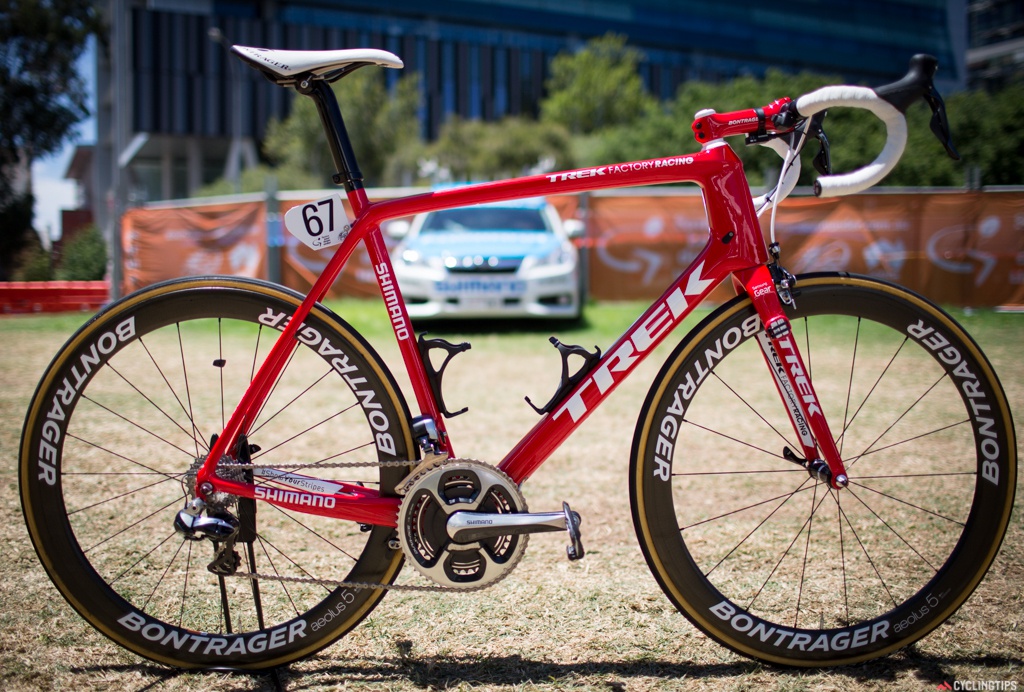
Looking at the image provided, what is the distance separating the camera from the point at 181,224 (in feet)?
44.4

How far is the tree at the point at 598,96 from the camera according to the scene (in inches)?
1796

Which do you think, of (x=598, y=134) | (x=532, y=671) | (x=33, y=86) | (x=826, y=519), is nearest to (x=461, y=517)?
(x=532, y=671)

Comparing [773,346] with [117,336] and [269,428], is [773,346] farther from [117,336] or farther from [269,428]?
[269,428]

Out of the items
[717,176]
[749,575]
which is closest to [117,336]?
[717,176]

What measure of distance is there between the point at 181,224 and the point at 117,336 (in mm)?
12505

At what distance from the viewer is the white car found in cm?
927

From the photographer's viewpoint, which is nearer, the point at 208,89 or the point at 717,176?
the point at 717,176

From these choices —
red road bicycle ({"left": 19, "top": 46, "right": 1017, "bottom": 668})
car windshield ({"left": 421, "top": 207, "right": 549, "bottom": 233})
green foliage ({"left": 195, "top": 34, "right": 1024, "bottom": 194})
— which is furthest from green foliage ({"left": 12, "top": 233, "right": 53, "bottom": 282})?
red road bicycle ({"left": 19, "top": 46, "right": 1017, "bottom": 668})

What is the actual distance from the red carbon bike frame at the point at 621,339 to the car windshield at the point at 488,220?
7946 millimetres

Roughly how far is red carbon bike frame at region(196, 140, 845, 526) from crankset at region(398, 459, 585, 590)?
0.25 feet

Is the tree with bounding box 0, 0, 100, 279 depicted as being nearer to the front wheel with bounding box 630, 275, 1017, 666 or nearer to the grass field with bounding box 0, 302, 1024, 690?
the grass field with bounding box 0, 302, 1024, 690

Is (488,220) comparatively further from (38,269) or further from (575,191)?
(38,269)

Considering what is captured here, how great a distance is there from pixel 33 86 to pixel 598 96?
99.0 feet

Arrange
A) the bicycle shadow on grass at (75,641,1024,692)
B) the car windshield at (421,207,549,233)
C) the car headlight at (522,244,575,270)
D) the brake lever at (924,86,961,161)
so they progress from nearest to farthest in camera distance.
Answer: the brake lever at (924,86,961,161)
the bicycle shadow on grass at (75,641,1024,692)
the car headlight at (522,244,575,270)
the car windshield at (421,207,549,233)
